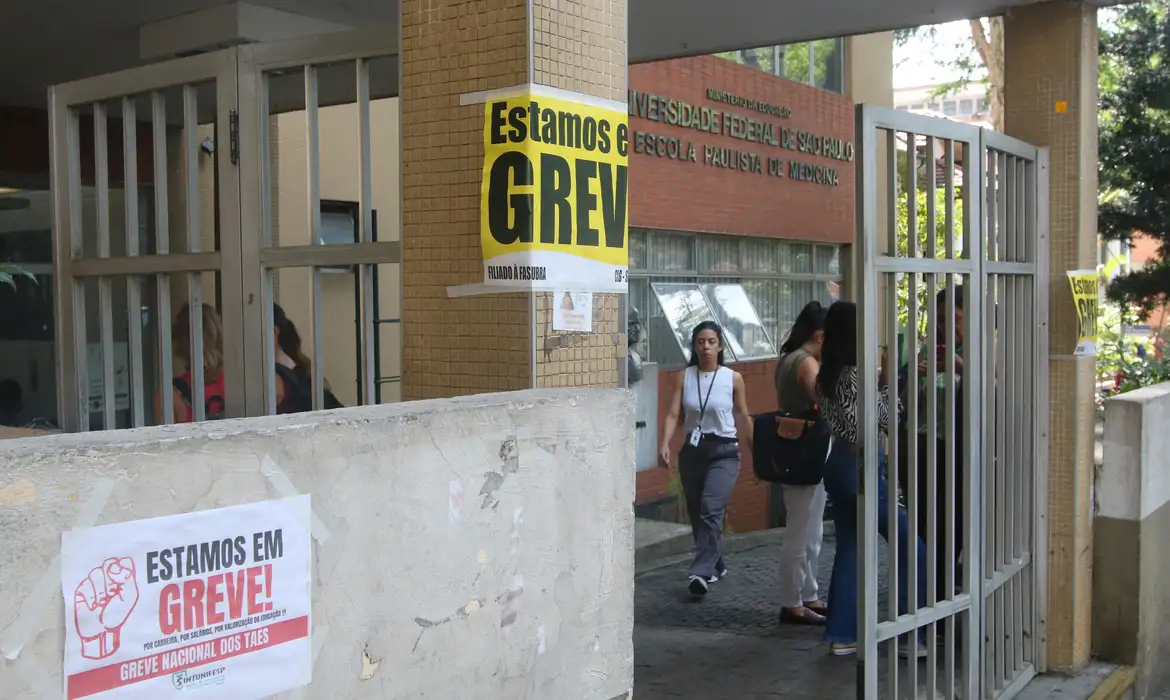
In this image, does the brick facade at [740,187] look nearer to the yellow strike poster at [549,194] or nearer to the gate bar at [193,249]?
the gate bar at [193,249]

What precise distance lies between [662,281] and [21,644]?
9.38 meters

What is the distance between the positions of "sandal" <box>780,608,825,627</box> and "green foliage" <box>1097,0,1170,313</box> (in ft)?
19.5

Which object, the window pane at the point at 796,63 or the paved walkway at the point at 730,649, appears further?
the window pane at the point at 796,63

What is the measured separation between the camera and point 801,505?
20.8 feet

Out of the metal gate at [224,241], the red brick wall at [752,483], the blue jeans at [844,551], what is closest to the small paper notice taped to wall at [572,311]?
the metal gate at [224,241]

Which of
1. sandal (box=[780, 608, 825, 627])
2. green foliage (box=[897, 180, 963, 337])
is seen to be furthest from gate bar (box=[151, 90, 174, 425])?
sandal (box=[780, 608, 825, 627])

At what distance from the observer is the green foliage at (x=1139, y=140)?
33.0 feet

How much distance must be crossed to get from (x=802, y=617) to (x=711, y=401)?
1566 mm

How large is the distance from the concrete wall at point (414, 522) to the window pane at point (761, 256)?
984 centimetres

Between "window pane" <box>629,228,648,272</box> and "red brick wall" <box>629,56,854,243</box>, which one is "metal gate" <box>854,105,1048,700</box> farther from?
"red brick wall" <box>629,56,854,243</box>

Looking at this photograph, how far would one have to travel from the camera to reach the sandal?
6410mm

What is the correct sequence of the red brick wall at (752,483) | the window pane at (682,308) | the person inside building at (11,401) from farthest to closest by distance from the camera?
the red brick wall at (752,483) → the window pane at (682,308) → the person inside building at (11,401)

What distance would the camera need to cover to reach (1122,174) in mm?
10422

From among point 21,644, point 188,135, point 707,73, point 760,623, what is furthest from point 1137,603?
point 707,73
